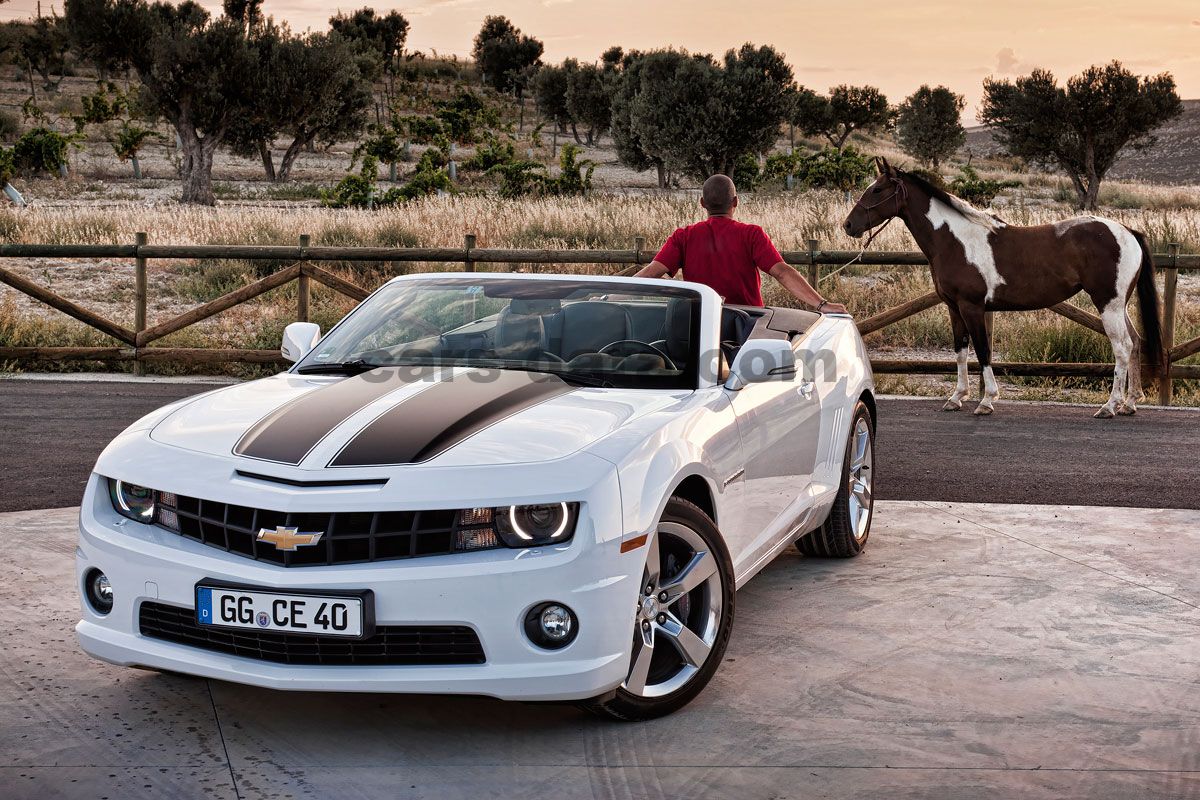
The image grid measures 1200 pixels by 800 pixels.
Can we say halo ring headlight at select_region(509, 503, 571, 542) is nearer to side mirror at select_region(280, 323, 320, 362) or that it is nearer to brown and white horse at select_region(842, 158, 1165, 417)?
side mirror at select_region(280, 323, 320, 362)

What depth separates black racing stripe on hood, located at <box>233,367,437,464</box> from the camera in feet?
14.0

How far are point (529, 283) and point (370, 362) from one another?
0.79 metres

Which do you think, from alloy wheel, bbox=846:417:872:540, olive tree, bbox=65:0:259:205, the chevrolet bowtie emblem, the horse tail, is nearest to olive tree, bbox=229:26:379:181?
olive tree, bbox=65:0:259:205

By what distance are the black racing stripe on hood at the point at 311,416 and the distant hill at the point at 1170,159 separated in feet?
266

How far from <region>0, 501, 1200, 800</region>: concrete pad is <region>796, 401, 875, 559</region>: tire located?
503mm

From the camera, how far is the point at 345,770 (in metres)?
4.03

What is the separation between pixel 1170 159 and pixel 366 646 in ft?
369

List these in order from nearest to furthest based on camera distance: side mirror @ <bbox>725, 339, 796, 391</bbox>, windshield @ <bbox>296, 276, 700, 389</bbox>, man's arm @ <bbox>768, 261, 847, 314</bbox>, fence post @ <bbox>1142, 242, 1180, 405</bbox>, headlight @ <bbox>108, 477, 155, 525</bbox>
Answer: headlight @ <bbox>108, 477, 155, 525</bbox>
side mirror @ <bbox>725, 339, 796, 391</bbox>
windshield @ <bbox>296, 276, 700, 389</bbox>
man's arm @ <bbox>768, 261, 847, 314</bbox>
fence post @ <bbox>1142, 242, 1180, 405</bbox>

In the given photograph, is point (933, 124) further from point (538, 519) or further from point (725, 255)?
point (538, 519)

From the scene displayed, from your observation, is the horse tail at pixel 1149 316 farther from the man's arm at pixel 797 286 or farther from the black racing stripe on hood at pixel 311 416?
the black racing stripe on hood at pixel 311 416

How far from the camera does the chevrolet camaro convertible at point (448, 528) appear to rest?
3.95 meters

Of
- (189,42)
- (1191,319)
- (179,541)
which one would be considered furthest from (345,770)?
(189,42)

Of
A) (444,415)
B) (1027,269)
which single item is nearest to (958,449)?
(1027,269)

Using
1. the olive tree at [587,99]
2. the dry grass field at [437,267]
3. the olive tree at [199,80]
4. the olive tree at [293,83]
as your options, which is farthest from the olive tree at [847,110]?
the dry grass field at [437,267]
